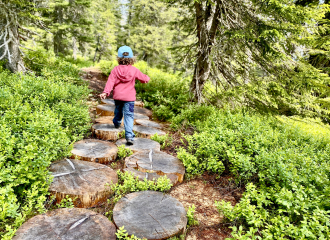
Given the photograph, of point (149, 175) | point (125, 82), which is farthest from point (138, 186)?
point (125, 82)

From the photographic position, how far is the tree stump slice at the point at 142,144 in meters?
4.51

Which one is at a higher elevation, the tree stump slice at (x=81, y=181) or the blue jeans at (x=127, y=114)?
the blue jeans at (x=127, y=114)

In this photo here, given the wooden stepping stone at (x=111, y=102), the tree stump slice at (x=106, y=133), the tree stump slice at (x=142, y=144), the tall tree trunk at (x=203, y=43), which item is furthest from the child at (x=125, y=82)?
the tall tree trunk at (x=203, y=43)

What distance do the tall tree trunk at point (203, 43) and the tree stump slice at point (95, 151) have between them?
3.91 meters

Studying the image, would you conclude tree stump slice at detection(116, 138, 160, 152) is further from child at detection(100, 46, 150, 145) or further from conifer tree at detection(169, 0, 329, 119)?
conifer tree at detection(169, 0, 329, 119)

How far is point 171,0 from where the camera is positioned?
6789 mm

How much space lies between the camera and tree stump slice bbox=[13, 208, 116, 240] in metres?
2.08

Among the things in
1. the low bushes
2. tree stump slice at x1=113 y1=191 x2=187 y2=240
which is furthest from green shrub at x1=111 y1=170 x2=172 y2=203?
the low bushes

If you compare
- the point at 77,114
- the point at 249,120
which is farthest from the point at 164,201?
the point at 249,120

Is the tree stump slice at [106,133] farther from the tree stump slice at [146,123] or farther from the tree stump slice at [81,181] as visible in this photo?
the tree stump slice at [81,181]

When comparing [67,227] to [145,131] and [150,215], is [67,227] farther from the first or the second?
[145,131]

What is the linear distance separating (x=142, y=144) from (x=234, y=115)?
2.79 m

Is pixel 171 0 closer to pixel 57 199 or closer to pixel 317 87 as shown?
pixel 317 87

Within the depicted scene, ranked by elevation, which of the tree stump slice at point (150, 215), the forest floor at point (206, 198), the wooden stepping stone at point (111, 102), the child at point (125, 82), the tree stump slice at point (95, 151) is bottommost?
the forest floor at point (206, 198)
